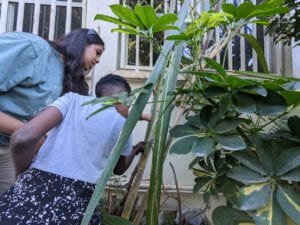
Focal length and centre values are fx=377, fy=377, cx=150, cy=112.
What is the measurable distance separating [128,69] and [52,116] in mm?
1616

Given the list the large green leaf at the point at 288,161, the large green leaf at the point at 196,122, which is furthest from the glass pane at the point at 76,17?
the large green leaf at the point at 288,161

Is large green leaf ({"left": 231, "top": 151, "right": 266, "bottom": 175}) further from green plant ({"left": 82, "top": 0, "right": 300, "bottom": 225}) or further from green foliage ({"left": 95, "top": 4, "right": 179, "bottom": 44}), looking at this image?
green foliage ({"left": 95, "top": 4, "right": 179, "bottom": 44})

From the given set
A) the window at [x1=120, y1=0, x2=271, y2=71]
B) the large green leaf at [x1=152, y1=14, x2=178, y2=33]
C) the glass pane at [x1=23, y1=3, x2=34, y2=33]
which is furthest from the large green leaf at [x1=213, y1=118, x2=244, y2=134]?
the glass pane at [x1=23, y1=3, x2=34, y2=33]

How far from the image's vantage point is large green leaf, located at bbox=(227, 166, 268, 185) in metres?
0.97

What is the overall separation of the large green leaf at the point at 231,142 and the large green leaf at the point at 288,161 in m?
0.11

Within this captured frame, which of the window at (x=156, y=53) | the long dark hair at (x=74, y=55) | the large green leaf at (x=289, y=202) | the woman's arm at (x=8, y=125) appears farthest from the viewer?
the window at (x=156, y=53)

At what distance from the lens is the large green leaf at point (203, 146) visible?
962 millimetres

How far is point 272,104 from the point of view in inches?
39.7

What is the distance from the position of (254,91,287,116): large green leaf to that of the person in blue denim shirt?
809mm

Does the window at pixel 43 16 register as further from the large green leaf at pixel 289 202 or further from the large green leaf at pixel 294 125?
the large green leaf at pixel 289 202

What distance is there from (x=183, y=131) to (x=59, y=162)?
1.49 feet

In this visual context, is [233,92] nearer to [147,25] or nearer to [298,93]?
[298,93]

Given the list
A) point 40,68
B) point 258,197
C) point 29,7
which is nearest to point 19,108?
point 40,68

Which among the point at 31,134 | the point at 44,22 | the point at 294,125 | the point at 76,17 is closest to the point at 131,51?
the point at 76,17
